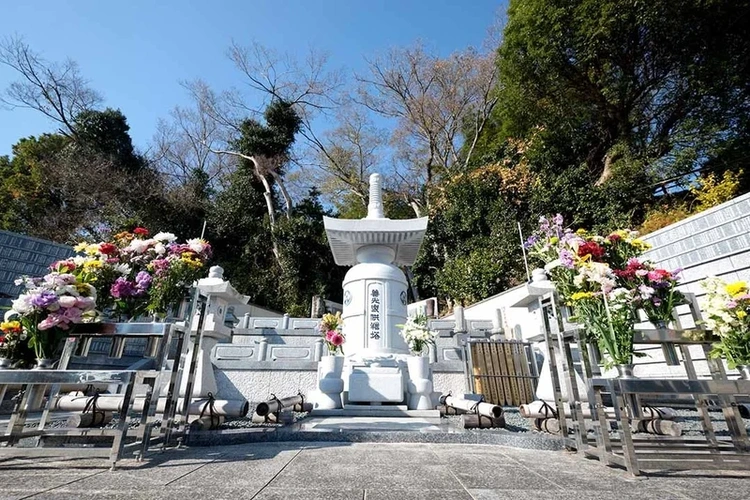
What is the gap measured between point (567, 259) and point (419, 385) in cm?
331

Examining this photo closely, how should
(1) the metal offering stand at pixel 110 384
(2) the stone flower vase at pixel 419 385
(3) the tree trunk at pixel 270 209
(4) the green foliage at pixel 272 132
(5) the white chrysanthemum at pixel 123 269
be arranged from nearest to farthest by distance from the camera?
1. (1) the metal offering stand at pixel 110 384
2. (5) the white chrysanthemum at pixel 123 269
3. (2) the stone flower vase at pixel 419 385
4. (3) the tree trunk at pixel 270 209
5. (4) the green foliage at pixel 272 132

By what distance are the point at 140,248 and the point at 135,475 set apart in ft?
5.94

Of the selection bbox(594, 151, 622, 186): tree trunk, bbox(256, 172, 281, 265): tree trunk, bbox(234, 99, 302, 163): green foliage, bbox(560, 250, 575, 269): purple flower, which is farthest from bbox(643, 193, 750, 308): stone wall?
bbox(234, 99, 302, 163): green foliage

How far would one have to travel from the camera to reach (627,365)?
2.34 metres

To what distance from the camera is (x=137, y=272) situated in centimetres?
297

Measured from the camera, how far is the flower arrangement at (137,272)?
2770 millimetres

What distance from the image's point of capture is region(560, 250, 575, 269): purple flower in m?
2.65

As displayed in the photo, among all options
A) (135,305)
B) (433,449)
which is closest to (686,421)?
(433,449)

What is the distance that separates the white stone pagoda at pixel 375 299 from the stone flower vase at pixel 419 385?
15cm

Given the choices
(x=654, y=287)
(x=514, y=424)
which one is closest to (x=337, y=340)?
(x=514, y=424)

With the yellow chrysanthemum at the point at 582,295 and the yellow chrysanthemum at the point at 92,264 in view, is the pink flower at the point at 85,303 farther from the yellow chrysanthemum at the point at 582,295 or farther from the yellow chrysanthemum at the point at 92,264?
the yellow chrysanthemum at the point at 582,295

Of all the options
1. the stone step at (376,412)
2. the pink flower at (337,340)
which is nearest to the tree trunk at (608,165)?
the stone step at (376,412)

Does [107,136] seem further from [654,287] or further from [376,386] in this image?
[654,287]

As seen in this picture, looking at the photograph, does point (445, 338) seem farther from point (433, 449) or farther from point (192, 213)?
point (192, 213)
